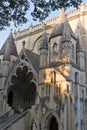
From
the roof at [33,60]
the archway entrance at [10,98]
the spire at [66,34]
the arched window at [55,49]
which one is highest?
the spire at [66,34]

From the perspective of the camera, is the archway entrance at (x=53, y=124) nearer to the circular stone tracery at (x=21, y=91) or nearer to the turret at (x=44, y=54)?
the turret at (x=44, y=54)

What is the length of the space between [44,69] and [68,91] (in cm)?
384

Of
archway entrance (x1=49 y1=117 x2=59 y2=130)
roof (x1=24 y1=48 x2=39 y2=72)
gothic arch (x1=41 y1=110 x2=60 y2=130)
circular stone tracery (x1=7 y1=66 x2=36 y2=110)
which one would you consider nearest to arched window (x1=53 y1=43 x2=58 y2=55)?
roof (x1=24 y1=48 x2=39 y2=72)

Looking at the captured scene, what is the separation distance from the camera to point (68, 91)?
25.0 m

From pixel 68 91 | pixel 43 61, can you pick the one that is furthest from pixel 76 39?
pixel 68 91

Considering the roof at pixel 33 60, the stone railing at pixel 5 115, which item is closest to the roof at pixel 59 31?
the roof at pixel 33 60

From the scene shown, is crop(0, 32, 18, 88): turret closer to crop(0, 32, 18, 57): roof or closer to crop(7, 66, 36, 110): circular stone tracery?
crop(0, 32, 18, 57): roof

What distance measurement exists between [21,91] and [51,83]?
255 inches

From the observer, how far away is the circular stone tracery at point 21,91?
31109 millimetres

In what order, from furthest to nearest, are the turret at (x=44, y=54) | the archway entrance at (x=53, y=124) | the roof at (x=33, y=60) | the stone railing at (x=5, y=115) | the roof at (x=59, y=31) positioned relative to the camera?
1. the roof at (x=33, y=60)
2. the roof at (x=59, y=31)
3. the stone railing at (x=5, y=115)
4. the turret at (x=44, y=54)
5. the archway entrance at (x=53, y=124)

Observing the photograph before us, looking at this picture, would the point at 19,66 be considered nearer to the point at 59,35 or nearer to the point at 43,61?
the point at 43,61

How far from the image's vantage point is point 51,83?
2642 cm

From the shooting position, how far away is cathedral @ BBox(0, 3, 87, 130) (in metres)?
25.2

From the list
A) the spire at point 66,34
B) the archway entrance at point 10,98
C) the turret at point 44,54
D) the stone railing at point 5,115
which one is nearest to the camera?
the spire at point 66,34
